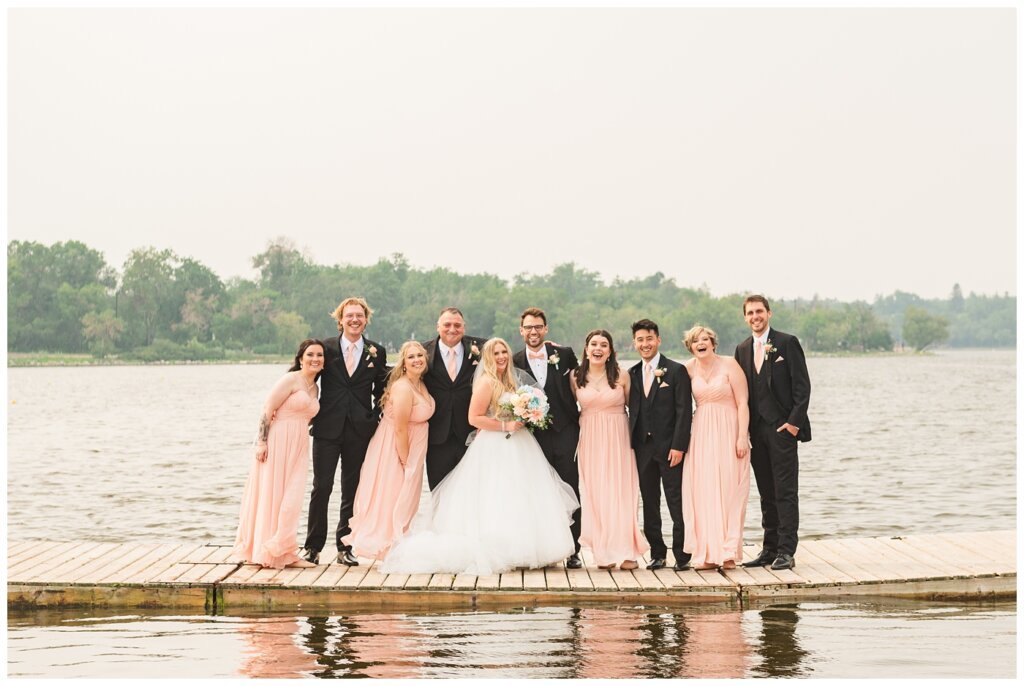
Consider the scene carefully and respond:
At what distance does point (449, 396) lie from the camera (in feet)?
29.5

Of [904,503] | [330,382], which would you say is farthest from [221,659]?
[904,503]

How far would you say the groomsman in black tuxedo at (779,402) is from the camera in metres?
8.67

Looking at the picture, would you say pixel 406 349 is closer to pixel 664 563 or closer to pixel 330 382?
pixel 330 382

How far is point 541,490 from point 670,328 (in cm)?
11728

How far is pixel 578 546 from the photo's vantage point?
8.94m

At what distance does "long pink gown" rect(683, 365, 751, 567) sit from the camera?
28.6ft

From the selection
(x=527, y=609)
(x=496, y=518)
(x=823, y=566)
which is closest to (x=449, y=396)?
(x=496, y=518)

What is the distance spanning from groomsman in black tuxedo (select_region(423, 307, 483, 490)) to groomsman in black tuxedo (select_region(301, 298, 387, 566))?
396 millimetres

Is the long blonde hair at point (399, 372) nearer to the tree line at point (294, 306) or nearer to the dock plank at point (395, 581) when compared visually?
the dock plank at point (395, 581)

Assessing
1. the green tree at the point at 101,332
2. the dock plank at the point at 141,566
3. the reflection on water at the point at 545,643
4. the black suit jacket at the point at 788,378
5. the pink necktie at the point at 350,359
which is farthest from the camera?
the green tree at the point at 101,332

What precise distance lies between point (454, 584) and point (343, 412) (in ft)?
5.04

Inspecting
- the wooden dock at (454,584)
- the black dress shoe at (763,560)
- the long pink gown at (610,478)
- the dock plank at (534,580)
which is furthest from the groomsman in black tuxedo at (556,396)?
the black dress shoe at (763,560)

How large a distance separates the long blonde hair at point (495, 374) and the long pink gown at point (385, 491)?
0.53 metres

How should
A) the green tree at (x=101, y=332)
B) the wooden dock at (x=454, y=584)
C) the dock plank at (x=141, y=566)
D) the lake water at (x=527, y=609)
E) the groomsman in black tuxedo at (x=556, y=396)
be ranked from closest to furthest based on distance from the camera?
the lake water at (x=527, y=609)
the wooden dock at (x=454, y=584)
the dock plank at (x=141, y=566)
the groomsman in black tuxedo at (x=556, y=396)
the green tree at (x=101, y=332)
